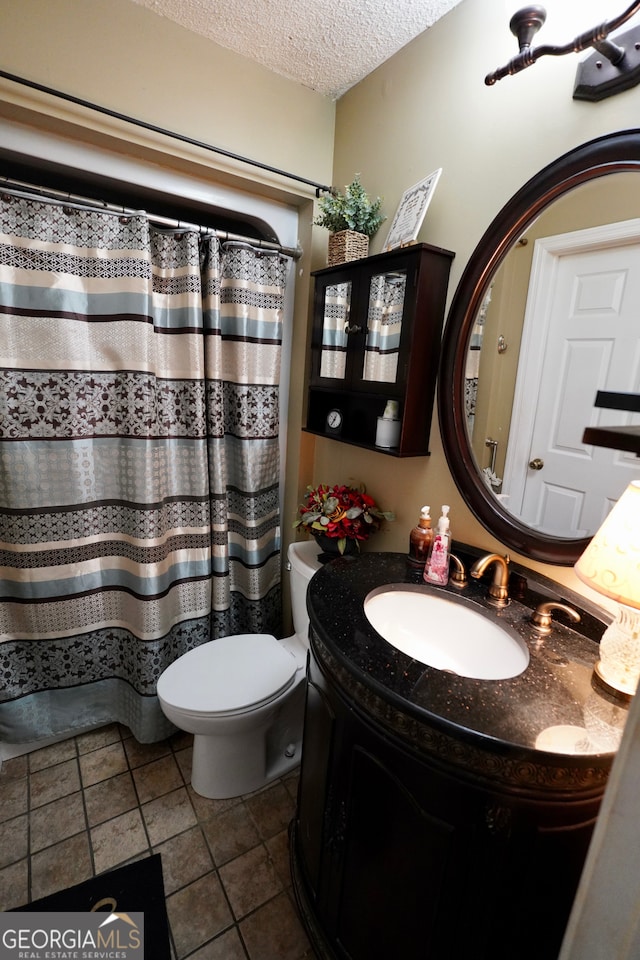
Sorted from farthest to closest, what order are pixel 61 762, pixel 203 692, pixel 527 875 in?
1. pixel 61 762
2. pixel 203 692
3. pixel 527 875

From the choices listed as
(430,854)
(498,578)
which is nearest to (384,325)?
(498,578)

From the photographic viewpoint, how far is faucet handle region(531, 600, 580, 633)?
3.27 ft

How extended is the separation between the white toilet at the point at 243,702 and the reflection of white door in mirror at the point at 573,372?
83 centimetres

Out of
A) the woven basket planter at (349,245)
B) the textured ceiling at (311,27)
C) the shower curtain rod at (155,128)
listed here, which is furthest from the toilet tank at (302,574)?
the textured ceiling at (311,27)

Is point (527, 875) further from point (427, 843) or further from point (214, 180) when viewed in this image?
point (214, 180)

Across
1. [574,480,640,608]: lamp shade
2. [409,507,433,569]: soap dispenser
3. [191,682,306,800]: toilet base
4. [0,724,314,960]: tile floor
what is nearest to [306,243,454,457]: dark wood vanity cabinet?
[409,507,433,569]: soap dispenser

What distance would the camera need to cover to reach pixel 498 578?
3.63 feet

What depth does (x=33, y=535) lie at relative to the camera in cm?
154

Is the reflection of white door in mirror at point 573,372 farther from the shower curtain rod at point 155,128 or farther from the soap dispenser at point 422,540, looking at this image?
the shower curtain rod at point 155,128

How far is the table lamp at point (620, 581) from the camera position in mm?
761

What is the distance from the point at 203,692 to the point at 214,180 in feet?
5.98

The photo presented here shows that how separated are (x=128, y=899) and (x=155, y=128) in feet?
7.57

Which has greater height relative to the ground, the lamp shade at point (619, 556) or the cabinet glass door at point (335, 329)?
the cabinet glass door at point (335, 329)

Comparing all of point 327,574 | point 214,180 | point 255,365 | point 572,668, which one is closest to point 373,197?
point 214,180
